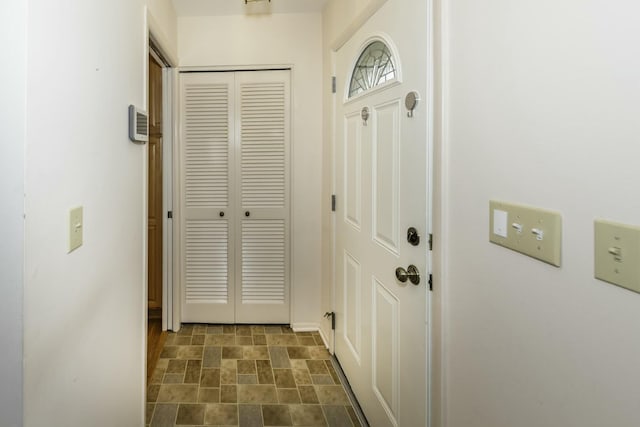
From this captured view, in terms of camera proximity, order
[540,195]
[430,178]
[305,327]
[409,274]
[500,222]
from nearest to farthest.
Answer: [540,195] → [500,222] → [430,178] → [409,274] → [305,327]

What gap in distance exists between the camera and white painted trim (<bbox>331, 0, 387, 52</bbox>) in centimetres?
151

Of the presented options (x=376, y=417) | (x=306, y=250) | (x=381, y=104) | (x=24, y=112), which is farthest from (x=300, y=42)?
(x=376, y=417)

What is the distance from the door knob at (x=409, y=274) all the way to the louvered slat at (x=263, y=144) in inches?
61.1

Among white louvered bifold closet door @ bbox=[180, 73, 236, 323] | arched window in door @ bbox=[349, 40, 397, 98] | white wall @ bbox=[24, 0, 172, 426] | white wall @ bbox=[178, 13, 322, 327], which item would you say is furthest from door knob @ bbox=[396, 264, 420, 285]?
white louvered bifold closet door @ bbox=[180, 73, 236, 323]

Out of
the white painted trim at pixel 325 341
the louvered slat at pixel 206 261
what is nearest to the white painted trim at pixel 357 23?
the louvered slat at pixel 206 261

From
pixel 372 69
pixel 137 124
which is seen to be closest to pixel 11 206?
pixel 137 124

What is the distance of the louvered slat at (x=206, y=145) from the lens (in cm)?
263

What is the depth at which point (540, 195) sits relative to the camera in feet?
2.35

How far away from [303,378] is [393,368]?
0.89 metres

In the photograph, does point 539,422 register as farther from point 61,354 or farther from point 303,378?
point 303,378

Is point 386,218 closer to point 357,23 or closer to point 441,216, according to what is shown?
point 441,216

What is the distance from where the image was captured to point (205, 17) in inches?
101

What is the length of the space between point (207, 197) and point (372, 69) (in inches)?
65.5

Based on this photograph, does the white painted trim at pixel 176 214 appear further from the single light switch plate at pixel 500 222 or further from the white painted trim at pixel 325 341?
the single light switch plate at pixel 500 222
